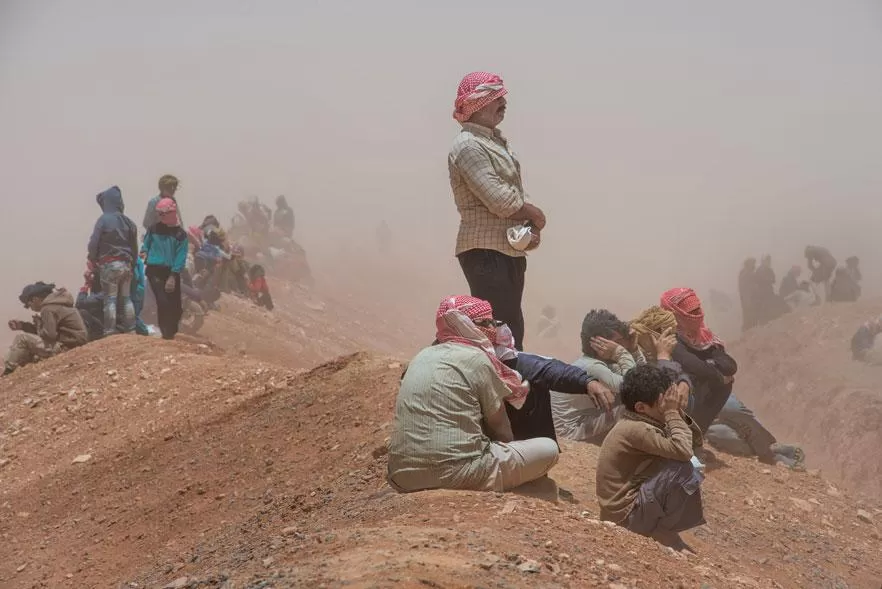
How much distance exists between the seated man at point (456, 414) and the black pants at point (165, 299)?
666cm

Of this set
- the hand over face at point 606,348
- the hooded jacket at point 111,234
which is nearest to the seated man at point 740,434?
the hand over face at point 606,348

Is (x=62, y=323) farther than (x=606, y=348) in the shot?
Yes

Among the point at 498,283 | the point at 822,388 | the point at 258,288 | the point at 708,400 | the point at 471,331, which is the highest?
the point at 498,283

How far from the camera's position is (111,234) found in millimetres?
10852

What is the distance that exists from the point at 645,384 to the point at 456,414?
2.84 ft

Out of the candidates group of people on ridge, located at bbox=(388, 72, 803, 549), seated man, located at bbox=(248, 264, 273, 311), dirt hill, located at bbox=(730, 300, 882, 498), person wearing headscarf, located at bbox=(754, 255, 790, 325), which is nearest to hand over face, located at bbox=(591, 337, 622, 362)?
group of people on ridge, located at bbox=(388, 72, 803, 549)

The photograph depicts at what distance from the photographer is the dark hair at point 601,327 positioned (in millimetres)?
6535

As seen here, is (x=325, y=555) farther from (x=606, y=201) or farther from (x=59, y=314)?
(x=606, y=201)

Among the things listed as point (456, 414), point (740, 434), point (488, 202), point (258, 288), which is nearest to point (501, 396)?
point (456, 414)

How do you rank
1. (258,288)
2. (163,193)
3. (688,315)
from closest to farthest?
(688,315) < (163,193) < (258,288)

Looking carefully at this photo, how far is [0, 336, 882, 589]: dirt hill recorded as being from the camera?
4.04 meters

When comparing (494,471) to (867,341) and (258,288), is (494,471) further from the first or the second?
(258,288)

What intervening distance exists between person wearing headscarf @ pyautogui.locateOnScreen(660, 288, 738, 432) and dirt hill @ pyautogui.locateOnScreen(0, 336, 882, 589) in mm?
643

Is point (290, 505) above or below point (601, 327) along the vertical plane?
below
